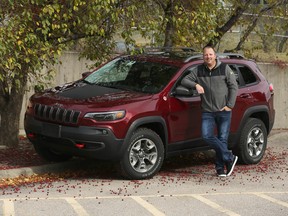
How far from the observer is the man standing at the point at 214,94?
29.6 feet

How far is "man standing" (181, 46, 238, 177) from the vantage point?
903 cm

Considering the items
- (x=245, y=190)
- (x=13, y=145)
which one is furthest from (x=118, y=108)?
(x=13, y=145)

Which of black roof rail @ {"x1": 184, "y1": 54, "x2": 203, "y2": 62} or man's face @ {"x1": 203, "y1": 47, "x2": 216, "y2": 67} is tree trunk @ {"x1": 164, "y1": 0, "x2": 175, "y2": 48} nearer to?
black roof rail @ {"x1": 184, "y1": 54, "x2": 203, "y2": 62}

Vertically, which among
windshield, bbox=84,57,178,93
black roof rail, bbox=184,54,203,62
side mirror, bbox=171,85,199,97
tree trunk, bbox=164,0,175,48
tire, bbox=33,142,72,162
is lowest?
tire, bbox=33,142,72,162

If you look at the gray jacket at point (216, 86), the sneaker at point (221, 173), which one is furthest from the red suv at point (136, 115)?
the sneaker at point (221, 173)

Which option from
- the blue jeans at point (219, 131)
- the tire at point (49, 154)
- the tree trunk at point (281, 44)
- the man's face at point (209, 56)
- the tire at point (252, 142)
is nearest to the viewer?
the man's face at point (209, 56)

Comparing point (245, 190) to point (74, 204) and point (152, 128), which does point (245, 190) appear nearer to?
point (152, 128)

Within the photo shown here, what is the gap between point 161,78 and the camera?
9.40m

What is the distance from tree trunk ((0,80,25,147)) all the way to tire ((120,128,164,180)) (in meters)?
3.17

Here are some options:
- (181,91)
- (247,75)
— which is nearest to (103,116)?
(181,91)

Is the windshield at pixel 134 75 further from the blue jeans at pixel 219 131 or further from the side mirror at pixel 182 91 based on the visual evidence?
the blue jeans at pixel 219 131

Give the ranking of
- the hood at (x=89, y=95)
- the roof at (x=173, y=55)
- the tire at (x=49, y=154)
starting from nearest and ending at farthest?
the hood at (x=89, y=95), the tire at (x=49, y=154), the roof at (x=173, y=55)

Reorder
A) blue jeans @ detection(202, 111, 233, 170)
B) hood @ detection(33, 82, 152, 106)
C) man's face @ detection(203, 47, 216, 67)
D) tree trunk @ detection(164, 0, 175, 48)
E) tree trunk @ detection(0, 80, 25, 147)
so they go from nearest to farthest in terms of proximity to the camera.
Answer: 1. hood @ detection(33, 82, 152, 106)
2. man's face @ detection(203, 47, 216, 67)
3. blue jeans @ detection(202, 111, 233, 170)
4. tree trunk @ detection(0, 80, 25, 147)
5. tree trunk @ detection(164, 0, 175, 48)

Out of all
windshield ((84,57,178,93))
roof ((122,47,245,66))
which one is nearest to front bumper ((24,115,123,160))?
windshield ((84,57,178,93))
